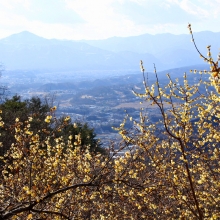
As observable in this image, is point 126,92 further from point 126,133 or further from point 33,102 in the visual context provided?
point 126,133

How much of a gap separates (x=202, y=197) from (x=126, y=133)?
1.60 meters

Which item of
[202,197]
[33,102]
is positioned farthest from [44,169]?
[33,102]

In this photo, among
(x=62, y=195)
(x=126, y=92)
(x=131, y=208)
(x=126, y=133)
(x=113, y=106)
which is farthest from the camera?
(x=126, y=92)

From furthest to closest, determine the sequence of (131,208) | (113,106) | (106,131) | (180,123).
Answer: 1. (113,106)
2. (106,131)
3. (131,208)
4. (180,123)

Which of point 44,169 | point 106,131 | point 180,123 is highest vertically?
point 180,123

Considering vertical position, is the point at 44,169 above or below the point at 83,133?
above

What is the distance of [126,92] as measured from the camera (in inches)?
7712

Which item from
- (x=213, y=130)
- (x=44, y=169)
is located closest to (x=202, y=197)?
(x=213, y=130)

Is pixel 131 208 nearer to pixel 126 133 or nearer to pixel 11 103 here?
pixel 126 133

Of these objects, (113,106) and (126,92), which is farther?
(126,92)

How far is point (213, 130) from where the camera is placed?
4910 millimetres

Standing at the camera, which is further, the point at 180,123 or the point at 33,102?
the point at 33,102

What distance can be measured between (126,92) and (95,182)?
19259 cm

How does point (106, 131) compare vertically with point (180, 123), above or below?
below
